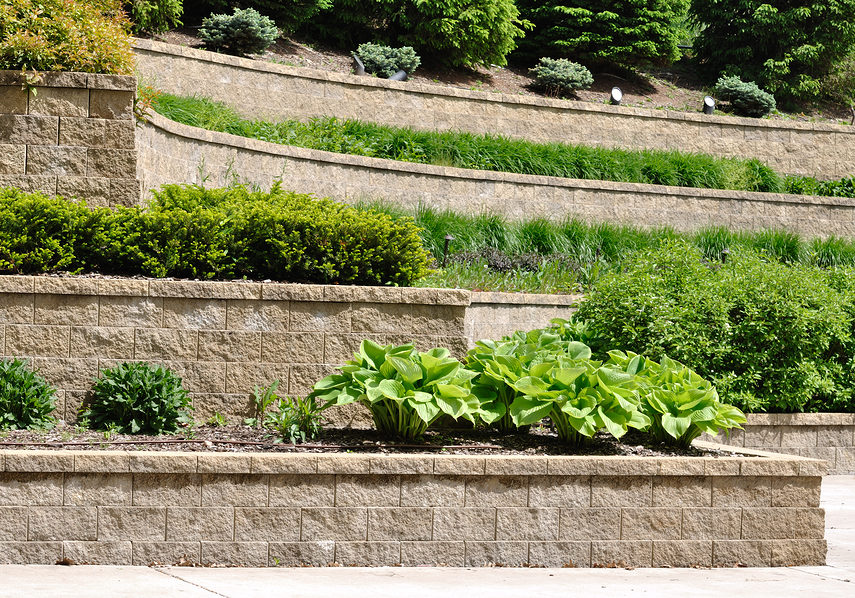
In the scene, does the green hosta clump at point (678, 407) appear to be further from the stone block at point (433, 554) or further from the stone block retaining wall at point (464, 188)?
the stone block retaining wall at point (464, 188)

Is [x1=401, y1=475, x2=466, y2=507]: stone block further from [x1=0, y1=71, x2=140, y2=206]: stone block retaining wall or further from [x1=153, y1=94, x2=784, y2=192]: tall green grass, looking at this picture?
[x1=153, y1=94, x2=784, y2=192]: tall green grass

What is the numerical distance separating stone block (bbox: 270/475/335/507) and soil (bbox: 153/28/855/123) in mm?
11363

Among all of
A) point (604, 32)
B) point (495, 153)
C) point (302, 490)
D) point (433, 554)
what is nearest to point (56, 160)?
point (302, 490)

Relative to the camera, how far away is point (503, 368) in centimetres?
630

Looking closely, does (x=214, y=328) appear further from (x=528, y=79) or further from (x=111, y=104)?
(x=528, y=79)

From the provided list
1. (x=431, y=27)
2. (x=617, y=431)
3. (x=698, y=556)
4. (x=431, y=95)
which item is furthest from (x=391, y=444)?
(x=431, y=27)

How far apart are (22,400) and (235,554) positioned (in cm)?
204

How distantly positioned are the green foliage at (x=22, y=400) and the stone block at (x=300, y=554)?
204cm

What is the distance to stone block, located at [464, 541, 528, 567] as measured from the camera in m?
5.59

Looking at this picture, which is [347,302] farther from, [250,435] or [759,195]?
[759,195]

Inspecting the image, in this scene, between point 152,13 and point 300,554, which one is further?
point 152,13

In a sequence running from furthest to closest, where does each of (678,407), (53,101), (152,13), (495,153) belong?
(495,153) → (152,13) → (53,101) → (678,407)

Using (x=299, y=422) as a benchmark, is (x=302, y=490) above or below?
below

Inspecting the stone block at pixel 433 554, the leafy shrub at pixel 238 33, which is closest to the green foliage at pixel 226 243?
Answer: the stone block at pixel 433 554
